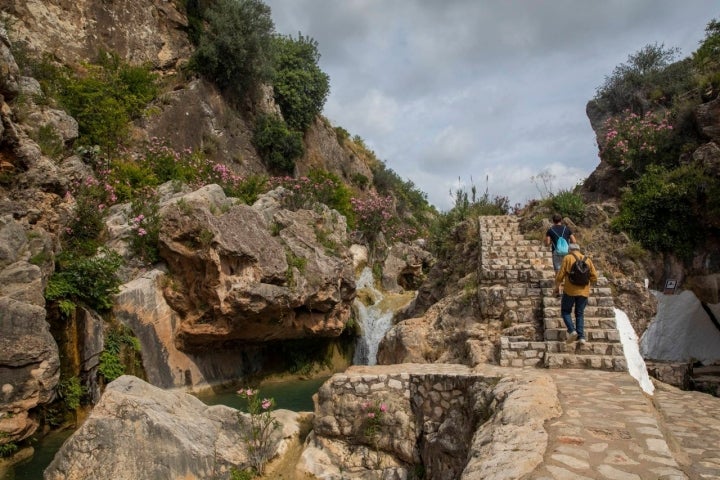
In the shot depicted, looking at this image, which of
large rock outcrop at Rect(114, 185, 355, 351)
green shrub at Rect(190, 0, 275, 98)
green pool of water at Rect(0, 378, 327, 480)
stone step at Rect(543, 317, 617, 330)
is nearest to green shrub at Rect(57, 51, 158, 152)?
green shrub at Rect(190, 0, 275, 98)

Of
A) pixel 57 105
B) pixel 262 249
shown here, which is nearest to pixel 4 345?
pixel 262 249

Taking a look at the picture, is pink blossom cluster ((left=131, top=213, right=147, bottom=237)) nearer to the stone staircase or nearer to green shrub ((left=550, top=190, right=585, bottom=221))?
the stone staircase

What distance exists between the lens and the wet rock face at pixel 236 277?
37.1 ft

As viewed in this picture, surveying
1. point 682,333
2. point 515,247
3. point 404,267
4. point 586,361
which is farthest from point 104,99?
point 682,333

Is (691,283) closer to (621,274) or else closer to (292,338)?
(621,274)

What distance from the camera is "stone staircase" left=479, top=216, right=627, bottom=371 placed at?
7.20 metres

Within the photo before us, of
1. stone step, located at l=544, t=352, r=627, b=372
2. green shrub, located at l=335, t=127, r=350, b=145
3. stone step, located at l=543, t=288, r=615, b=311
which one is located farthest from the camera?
green shrub, located at l=335, t=127, r=350, b=145

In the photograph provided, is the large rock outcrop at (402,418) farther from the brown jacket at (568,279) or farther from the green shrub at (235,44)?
the green shrub at (235,44)

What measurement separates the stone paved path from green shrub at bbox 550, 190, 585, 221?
24.0 feet

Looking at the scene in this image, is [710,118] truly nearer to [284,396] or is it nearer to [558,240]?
[558,240]

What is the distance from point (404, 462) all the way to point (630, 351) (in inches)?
159

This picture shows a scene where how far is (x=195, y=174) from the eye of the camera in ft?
53.7

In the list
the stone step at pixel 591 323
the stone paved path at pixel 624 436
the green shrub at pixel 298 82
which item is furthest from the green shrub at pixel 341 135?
the stone paved path at pixel 624 436

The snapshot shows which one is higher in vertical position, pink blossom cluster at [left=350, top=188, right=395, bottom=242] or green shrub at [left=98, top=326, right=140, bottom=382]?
pink blossom cluster at [left=350, top=188, right=395, bottom=242]
